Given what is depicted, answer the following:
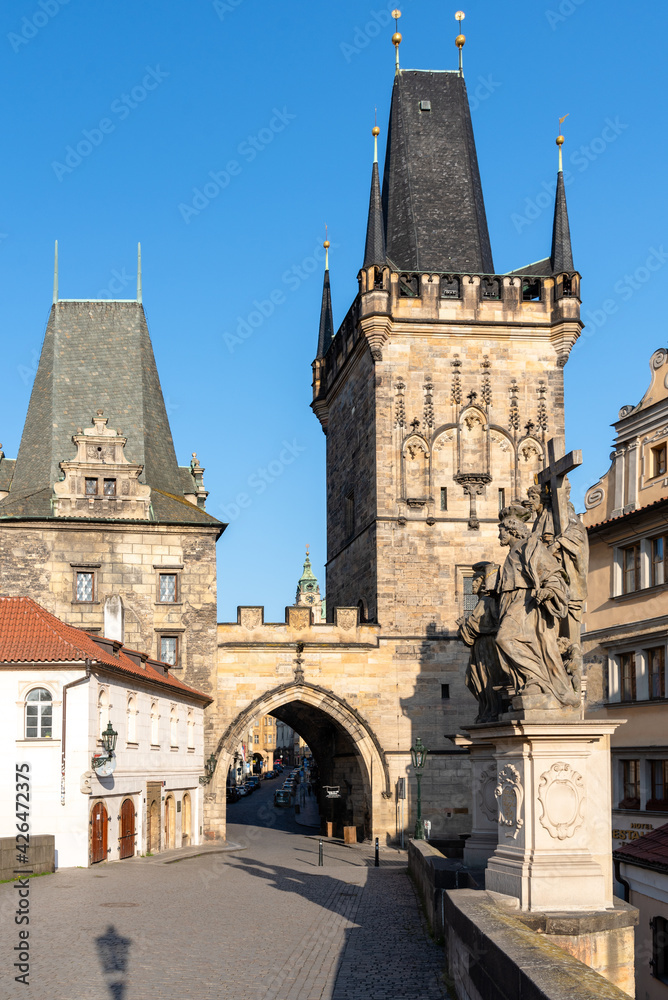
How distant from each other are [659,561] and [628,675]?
8.82ft

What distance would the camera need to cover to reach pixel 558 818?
8672 millimetres

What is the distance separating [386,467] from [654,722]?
47.7 feet

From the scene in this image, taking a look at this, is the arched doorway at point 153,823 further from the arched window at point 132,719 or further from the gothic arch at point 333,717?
the gothic arch at point 333,717

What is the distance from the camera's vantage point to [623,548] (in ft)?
81.0

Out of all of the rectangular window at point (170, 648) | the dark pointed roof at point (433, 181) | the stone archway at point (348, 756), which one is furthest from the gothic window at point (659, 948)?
the dark pointed roof at point (433, 181)

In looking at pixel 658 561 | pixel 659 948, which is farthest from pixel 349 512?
pixel 659 948

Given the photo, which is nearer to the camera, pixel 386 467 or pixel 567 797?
pixel 567 797

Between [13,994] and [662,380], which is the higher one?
[662,380]

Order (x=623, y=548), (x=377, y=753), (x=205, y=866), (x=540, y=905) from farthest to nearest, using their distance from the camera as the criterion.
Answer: (x=377, y=753)
(x=623, y=548)
(x=205, y=866)
(x=540, y=905)

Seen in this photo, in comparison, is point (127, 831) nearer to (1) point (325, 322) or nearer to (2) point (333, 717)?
(2) point (333, 717)

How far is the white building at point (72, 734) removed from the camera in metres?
21.9

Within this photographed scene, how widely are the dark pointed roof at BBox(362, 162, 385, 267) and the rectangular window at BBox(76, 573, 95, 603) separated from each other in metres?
13.1

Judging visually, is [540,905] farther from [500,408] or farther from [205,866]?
[500,408]

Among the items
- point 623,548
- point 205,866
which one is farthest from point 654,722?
point 205,866
